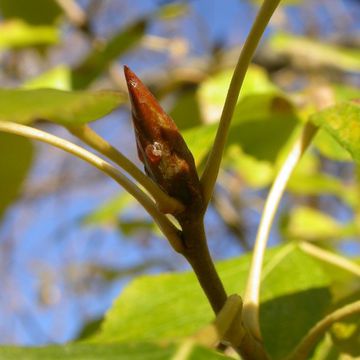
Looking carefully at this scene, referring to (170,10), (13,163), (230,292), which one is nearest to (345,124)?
(230,292)

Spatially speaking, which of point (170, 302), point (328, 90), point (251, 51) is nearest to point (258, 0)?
point (328, 90)

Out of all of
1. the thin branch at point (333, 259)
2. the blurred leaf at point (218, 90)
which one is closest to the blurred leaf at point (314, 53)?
the blurred leaf at point (218, 90)

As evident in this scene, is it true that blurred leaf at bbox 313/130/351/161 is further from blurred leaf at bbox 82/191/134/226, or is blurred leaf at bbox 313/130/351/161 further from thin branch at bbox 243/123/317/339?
blurred leaf at bbox 82/191/134/226

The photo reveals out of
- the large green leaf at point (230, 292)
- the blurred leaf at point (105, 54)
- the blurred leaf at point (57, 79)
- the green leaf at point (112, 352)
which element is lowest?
the green leaf at point (112, 352)

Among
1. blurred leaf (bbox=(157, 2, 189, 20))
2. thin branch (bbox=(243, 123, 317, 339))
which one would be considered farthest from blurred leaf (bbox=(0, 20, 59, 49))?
thin branch (bbox=(243, 123, 317, 339))

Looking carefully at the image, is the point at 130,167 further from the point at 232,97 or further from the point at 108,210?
the point at 108,210

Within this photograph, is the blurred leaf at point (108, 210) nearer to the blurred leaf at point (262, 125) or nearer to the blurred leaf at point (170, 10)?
the blurred leaf at point (170, 10)
